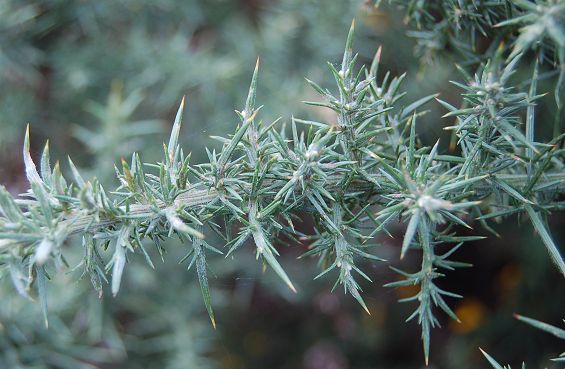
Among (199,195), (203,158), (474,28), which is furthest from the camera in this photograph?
(203,158)

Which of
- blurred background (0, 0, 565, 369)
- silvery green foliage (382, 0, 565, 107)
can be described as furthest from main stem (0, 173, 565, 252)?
blurred background (0, 0, 565, 369)

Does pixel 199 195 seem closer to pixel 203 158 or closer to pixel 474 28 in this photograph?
pixel 474 28

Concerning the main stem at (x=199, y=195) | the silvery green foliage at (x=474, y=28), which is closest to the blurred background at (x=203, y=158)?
the silvery green foliage at (x=474, y=28)

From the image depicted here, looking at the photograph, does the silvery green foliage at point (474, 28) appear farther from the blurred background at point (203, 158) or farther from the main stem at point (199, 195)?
the blurred background at point (203, 158)

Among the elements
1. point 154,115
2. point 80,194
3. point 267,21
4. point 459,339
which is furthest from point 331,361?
point 80,194

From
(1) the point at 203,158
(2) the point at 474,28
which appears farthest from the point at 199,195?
(1) the point at 203,158

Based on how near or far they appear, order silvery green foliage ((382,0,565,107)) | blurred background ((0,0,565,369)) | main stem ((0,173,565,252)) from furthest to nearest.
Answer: blurred background ((0,0,565,369)), silvery green foliage ((382,0,565,107)), main stem ((0,173,565,252))

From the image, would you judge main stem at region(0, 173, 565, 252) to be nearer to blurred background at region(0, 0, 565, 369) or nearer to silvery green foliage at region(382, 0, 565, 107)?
silvery green foliage at region(382, 0, 565, 107)

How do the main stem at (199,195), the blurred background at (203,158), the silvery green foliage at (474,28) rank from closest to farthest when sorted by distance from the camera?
the main stem at (199,195) → the silvery green foliage at (474,28) → the blurred background at (203,158)
